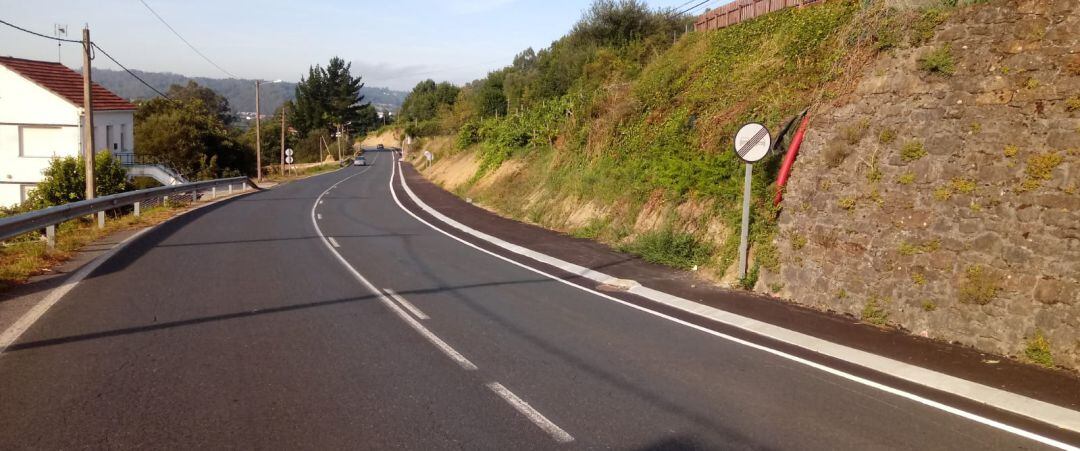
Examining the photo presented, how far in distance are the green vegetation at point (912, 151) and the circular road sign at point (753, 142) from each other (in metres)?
2.15

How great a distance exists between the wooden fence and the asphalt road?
47.4 ft

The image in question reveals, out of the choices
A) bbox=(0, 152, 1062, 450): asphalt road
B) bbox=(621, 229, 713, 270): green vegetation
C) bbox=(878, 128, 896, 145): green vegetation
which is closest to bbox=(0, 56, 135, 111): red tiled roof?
bbox=(0, 152, 1062, 450): asphalt road

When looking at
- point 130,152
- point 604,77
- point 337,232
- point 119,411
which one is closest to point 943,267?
point 119,411

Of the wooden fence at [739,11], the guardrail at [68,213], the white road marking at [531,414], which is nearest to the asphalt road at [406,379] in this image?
the white road marking at [531,414]

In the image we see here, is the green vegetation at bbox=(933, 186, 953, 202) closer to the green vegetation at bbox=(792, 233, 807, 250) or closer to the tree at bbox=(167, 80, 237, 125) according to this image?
the green vegetation at bbox=(792, 233, 807, 250)

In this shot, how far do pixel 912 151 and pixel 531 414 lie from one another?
6854 millimetres

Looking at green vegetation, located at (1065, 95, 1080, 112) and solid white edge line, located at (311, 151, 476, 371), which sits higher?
green vegetation, located at (1065, 95, 1080, 112)

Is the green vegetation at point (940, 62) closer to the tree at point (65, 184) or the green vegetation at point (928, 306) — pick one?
the green vegetation at point (928, 306)

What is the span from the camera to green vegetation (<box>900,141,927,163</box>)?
380 inches

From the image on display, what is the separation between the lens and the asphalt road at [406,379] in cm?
532

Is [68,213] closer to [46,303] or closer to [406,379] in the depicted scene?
[46,303]

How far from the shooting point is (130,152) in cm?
4716

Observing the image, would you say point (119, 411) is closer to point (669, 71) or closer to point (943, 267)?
point (943, 267)

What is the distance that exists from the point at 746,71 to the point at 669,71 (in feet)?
16.8
